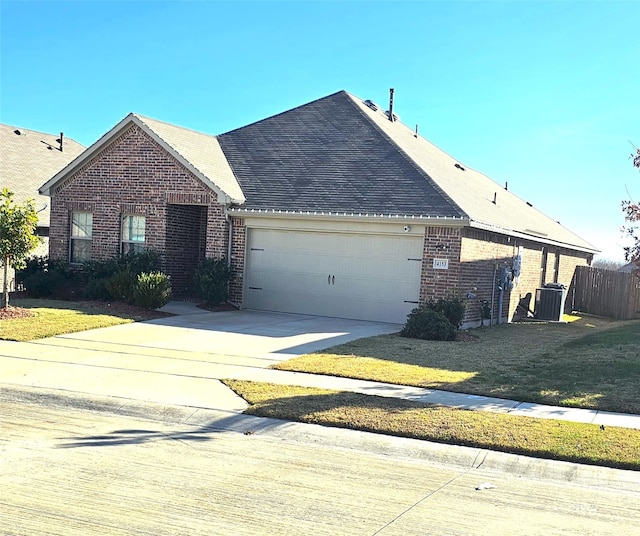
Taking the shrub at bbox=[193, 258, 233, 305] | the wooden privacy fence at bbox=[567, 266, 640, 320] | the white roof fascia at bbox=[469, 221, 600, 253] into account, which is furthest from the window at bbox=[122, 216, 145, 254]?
the wooden privacy fence at bbox=[567, 266, 640, 320]

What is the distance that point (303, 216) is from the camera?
1788 centimetres

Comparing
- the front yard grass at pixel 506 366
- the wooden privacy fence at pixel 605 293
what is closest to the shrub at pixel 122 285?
the front yard grass at pixel 506 366

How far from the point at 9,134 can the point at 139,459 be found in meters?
25.4

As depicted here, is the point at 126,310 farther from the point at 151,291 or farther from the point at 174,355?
the point at 174,355

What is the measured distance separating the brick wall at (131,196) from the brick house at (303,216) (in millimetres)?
36

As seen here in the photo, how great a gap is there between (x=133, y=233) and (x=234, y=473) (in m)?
14.8

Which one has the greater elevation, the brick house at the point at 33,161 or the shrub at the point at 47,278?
the brick house at the point at 33,161

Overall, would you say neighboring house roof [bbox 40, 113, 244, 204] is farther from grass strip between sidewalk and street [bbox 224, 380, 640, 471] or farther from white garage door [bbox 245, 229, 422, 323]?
grass strip between sidewalk and street [bbox 224, 380, 640, 471]

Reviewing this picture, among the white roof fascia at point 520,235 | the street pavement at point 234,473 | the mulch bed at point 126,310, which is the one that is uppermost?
the white roof fascia at point 520,235

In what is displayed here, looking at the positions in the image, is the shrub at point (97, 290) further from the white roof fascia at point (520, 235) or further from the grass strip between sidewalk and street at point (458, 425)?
the grass strip between sidewalk and street at point (458, 425)

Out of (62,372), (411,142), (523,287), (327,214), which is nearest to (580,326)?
(523,287)

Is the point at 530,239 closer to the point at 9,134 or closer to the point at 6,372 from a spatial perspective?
the point at 6,372

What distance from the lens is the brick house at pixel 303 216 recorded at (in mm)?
17203

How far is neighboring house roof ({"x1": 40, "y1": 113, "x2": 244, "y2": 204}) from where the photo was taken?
18.8 metres
